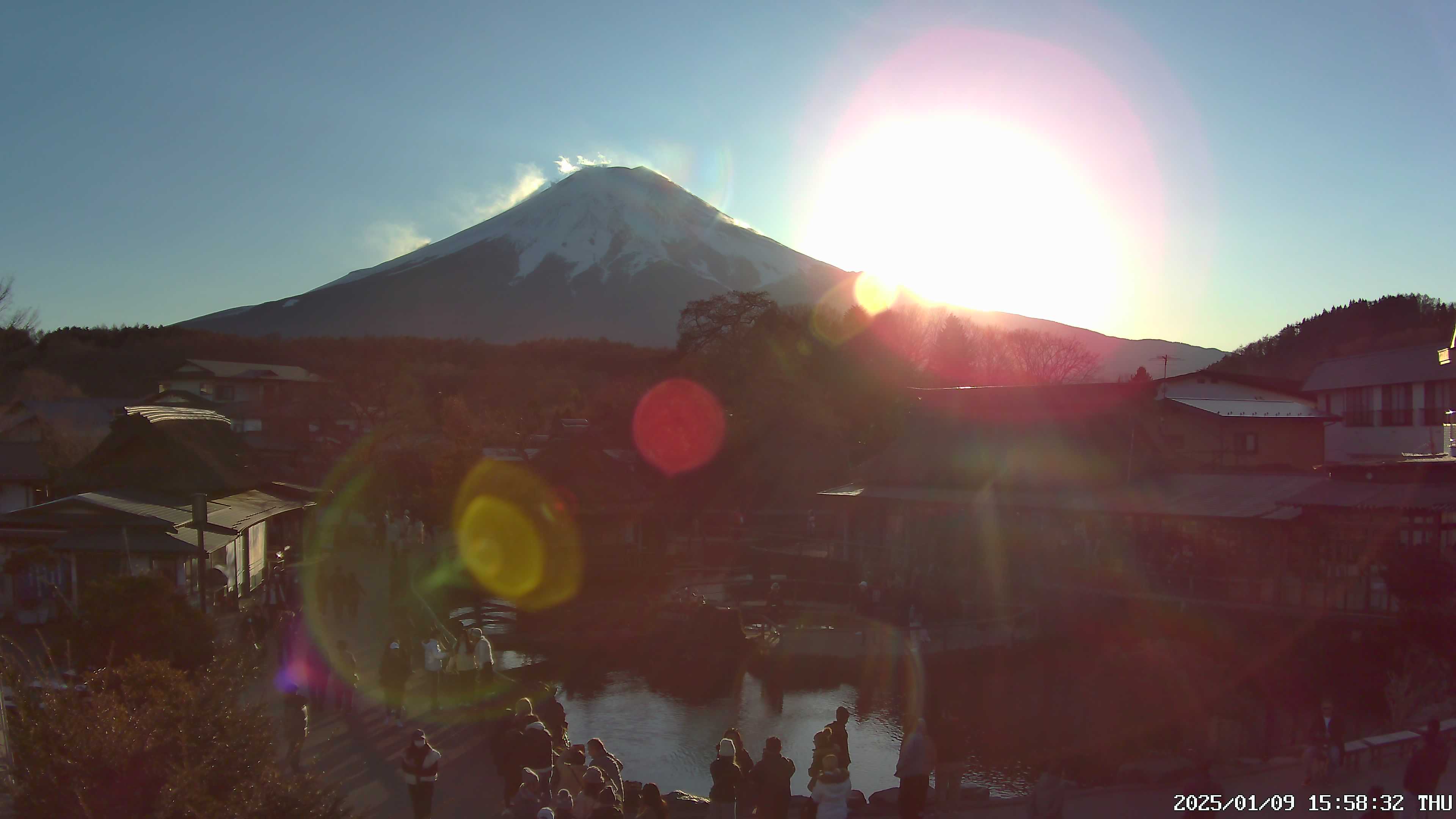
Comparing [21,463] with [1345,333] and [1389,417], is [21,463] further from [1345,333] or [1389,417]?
[1345,333]

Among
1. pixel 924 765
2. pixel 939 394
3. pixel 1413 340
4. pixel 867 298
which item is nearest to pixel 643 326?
A: pixel 867 298

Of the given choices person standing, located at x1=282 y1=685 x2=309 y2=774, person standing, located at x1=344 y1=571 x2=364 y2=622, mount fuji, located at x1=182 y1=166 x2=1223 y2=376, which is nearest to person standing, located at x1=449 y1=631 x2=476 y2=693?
person standing, located at x1=282 y1=685 x2=309 y2=774

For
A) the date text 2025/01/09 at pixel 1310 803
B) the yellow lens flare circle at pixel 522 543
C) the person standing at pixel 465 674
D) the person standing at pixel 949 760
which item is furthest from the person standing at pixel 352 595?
the date text 2025/01/09 at pixel 1310 803

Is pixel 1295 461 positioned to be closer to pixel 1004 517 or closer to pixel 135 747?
pixel 1004 517

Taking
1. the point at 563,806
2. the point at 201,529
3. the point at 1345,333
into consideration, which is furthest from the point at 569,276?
the point at 563,806

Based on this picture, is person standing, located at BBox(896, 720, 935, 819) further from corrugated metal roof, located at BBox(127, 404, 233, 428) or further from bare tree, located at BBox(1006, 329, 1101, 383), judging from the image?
bare tree, located at BBox(1006, 329, 1101, 383)

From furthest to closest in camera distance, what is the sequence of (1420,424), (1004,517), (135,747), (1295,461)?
(1420,424)
(1295,461)
(1004,517)
(135,747)

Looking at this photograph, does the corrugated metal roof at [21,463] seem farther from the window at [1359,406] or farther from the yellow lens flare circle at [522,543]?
the window at [1359,406]
